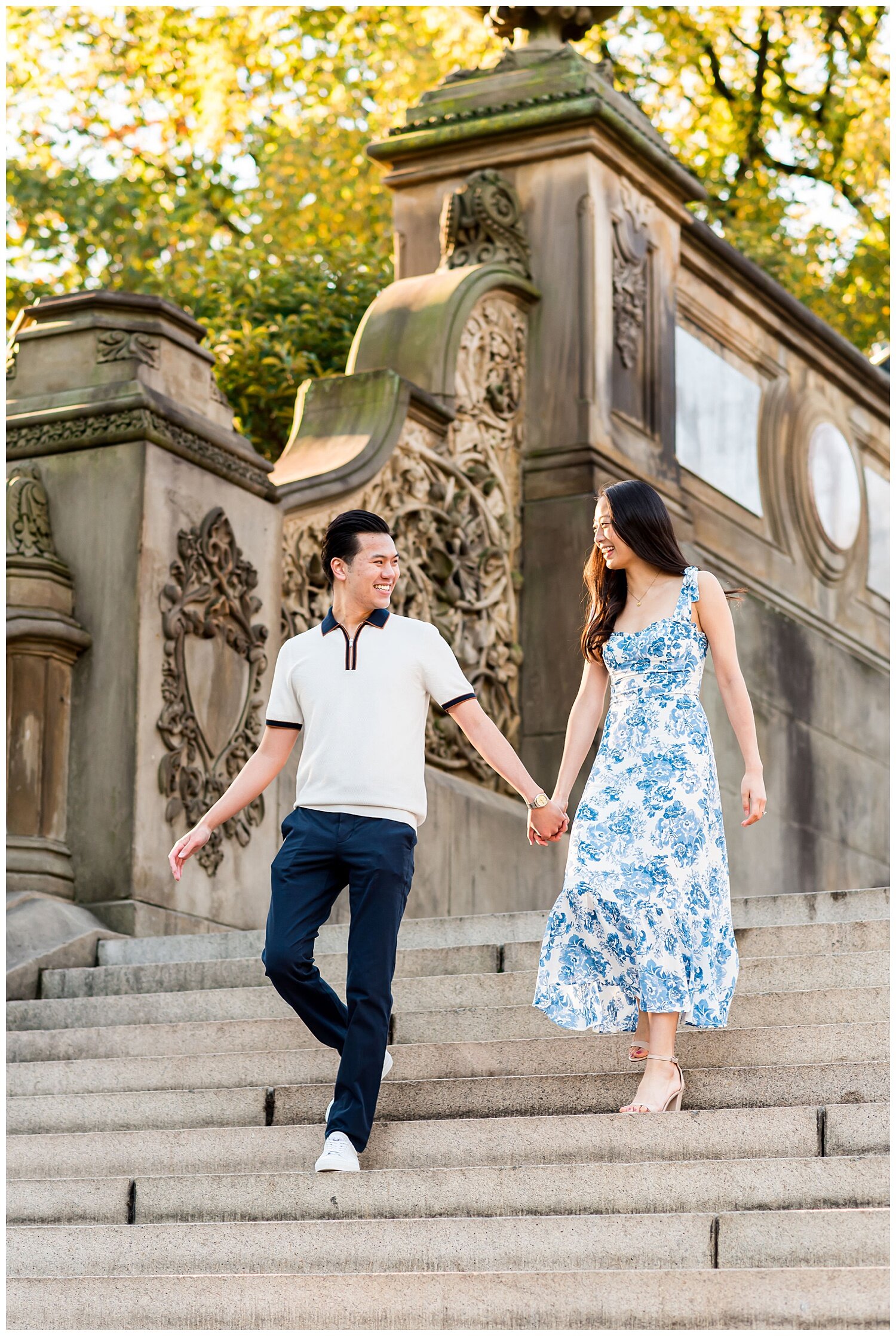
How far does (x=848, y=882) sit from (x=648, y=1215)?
9372 mm

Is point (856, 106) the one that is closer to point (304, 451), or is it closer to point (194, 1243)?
point (304, 451)

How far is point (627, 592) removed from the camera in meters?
6.19

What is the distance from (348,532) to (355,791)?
717mm

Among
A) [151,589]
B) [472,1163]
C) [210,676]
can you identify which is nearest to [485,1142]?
[472,1163]

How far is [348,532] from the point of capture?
5.88 metres

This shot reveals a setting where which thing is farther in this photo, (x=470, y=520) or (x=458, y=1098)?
(x=470, y=520)

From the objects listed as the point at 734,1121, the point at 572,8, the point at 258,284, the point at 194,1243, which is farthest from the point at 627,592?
the point at 258,284

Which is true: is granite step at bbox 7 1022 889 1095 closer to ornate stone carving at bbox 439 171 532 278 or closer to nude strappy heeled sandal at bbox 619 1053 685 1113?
nude strappy heeled sandal at bbox 619 1053 685 1113

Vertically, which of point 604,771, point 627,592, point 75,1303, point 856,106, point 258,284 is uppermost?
point 856,106

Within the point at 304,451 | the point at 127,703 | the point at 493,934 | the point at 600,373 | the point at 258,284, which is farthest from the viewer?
the point at 258,284

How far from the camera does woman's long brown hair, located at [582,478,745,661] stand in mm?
6074

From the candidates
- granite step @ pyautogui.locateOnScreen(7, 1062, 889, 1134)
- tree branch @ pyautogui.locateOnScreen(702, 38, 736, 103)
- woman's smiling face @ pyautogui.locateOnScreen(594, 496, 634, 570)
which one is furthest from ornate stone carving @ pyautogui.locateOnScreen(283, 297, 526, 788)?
tree branch @ pyautogui.locateOnScreen(702, 38, 736, 103)

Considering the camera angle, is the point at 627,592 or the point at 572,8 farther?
the point at 572,8

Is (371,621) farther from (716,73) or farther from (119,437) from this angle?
(716,73)
